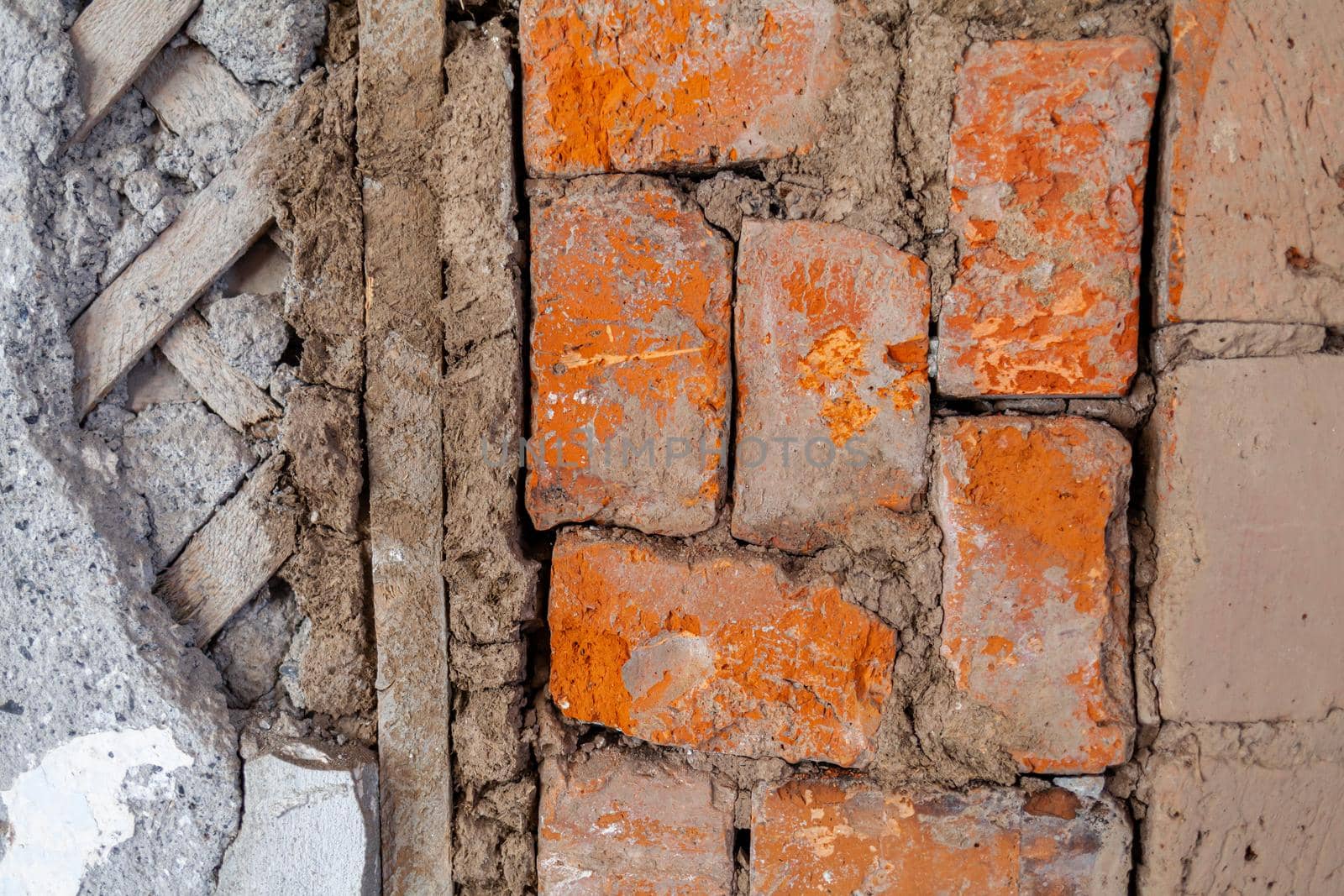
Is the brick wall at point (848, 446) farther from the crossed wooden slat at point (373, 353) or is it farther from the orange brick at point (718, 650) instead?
the crossed wooden slat at point (373, 353)

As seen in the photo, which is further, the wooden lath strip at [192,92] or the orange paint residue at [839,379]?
the wooden lath strip at [192,92]

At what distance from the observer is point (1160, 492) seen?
46.7 inches

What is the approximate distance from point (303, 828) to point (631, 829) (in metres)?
0.55

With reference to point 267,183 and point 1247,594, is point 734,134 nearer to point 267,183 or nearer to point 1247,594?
point 267,183

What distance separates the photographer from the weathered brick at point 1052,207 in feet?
3.74

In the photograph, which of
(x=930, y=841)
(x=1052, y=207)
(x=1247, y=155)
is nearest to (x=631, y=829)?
(x=930, y=841)

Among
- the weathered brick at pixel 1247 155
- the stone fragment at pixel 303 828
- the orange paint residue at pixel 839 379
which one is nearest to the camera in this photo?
the weathered brick at pixel 1247 155

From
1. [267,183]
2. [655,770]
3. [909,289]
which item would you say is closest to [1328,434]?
[909,289]

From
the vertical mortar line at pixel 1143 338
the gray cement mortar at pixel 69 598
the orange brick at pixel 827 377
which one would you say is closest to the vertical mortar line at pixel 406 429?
the gray cement mortar at pixel 69 598

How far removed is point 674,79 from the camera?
1242mm

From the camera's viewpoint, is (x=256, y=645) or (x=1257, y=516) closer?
(x=1257, y=516)

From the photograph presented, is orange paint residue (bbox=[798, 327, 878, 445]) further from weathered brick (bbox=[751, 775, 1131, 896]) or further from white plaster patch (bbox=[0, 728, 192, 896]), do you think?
white plaster patch (bbox=[0, 728, 192, 896])

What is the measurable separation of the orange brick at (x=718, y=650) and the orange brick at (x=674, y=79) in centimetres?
63

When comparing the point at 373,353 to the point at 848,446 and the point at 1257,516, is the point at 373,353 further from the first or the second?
the point at 1257,516
